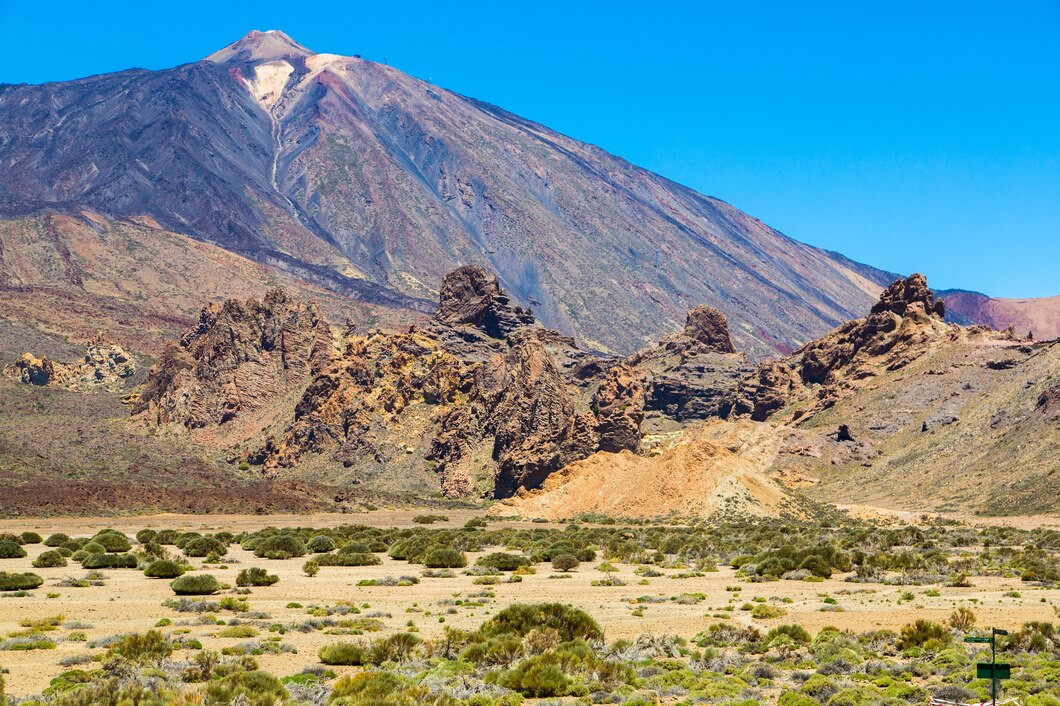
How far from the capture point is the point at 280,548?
174ft

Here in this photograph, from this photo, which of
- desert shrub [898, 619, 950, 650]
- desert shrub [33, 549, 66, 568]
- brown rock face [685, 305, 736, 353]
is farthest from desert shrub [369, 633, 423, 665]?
brown rock face [685, 305, 736, 353]

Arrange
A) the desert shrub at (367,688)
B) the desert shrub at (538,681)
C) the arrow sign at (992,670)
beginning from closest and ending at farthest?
the arrow sign at (992,670), the desert shrub at (367,688), the desert shrub at (538,681)

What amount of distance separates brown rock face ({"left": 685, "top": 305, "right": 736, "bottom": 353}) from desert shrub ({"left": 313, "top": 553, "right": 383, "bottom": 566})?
11878 centimetres

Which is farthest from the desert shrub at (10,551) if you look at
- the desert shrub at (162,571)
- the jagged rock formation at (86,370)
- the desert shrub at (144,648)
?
the jagged rock formation at (86,370)

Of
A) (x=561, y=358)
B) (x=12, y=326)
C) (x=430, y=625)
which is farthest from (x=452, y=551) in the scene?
(x=12, y=326)

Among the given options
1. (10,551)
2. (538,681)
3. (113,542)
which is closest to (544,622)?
(538,681)

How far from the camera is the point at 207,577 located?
121ft

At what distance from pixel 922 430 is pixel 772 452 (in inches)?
535

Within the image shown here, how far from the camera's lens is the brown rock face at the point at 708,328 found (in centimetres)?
16425

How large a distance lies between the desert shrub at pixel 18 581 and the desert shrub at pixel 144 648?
14.6m

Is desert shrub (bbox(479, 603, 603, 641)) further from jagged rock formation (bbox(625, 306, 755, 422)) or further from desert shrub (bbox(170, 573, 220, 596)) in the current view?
jagged rock formation (bbox(625, 306, 755, 422))

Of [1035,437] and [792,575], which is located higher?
[1035,437]

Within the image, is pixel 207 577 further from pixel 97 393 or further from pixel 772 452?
pixel 97 393

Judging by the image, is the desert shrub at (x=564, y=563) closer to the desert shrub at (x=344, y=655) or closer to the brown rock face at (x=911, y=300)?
the desert shrub at (x=344, y=655)
